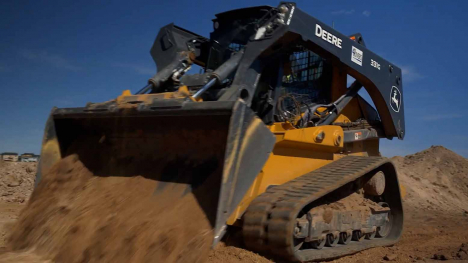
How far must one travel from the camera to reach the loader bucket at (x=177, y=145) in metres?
3.84

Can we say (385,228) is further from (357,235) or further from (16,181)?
(16,181)

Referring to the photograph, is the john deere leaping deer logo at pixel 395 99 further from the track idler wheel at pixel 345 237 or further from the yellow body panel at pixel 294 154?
the track idler wheel at pixel 345 237

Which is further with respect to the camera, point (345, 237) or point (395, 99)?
point (395, 99)

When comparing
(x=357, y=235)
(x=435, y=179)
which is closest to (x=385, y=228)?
(x=357, y=235)

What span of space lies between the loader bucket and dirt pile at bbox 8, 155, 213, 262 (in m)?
0.13

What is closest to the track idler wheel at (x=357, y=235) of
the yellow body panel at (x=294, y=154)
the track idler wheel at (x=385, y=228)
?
the track idler wheel at (x=385, y=228)

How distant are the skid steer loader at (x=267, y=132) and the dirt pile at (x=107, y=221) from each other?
0.54ft

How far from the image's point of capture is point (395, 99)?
265 inches

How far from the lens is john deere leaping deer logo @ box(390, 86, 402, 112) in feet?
21.8

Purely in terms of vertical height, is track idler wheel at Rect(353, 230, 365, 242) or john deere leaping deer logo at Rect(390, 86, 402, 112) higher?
john deere leaping deer logo at Rect(390, 86, 402, 112)

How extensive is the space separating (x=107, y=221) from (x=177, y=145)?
102 cm

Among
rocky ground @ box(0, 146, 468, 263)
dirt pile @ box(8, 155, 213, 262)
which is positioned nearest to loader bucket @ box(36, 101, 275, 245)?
dirt pile @ box(8, 155, 213, 262)

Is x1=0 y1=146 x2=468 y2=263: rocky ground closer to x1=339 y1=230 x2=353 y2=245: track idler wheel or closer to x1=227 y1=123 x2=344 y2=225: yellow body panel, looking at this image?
x1=339 y1=230 x2=353 y2=245: track idler wheel

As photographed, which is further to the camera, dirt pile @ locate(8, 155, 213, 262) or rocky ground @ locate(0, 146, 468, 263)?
rocky ground @ locate(0, 146, 468, 263)
